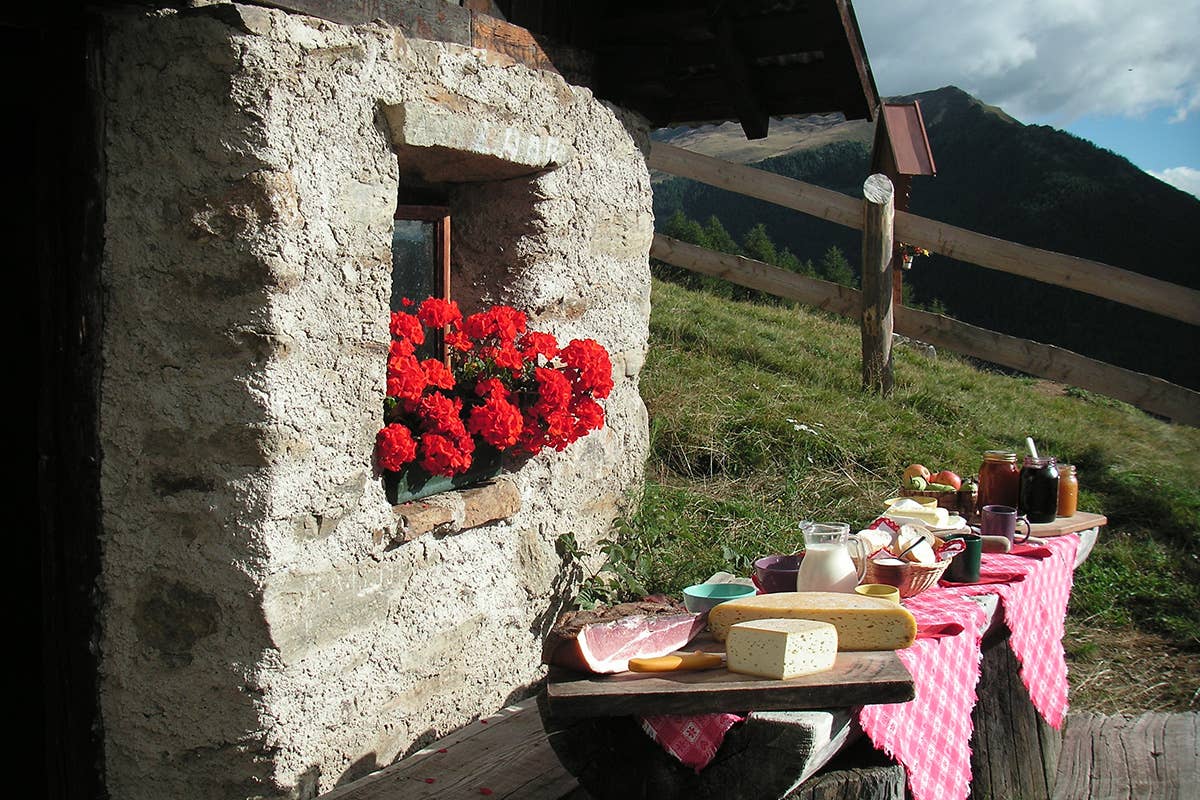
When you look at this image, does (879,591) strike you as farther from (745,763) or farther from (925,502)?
(925,502)

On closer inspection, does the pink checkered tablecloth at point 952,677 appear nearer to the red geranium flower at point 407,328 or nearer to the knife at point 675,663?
the knife at point 675,663

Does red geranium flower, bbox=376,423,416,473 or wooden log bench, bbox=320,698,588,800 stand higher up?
red geranium flower, bbox=376,423,416,473

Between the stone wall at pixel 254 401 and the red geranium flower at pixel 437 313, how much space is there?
15.5 inches

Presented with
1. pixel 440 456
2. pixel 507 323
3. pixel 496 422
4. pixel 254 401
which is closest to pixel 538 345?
pixel 507 323

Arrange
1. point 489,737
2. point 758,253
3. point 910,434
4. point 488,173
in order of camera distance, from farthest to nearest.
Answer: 1. point 758,253
2. point 910,434
3. point 488,173
4. point 489,737

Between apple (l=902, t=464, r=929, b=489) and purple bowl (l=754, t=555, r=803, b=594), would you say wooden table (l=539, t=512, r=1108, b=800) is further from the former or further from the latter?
apple (l=902, t=464, r=929, b=489)

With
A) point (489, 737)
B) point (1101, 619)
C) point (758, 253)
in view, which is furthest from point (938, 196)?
point (489, 737)

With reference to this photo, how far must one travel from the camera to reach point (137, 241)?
8.54ft

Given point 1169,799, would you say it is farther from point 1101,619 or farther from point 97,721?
Result: point 97,721

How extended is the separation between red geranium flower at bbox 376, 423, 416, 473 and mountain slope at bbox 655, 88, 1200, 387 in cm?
1188

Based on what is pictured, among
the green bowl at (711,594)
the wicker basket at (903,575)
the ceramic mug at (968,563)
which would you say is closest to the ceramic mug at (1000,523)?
the ceramic mug at (968,563)

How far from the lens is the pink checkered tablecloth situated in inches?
89.2

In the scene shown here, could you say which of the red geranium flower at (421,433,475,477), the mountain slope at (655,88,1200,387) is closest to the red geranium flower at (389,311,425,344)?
the red geranium flower at (421,433,475,477)

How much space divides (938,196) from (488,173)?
16.0m
